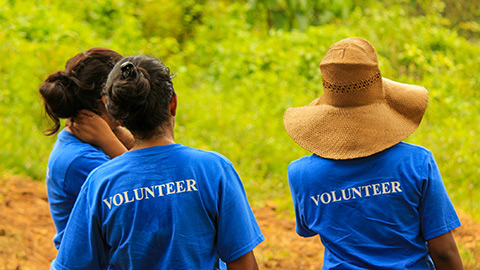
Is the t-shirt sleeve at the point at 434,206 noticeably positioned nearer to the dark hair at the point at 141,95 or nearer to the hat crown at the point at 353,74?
the hat crown at the point at 353,74

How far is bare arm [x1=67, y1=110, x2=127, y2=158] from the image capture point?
2.34 m

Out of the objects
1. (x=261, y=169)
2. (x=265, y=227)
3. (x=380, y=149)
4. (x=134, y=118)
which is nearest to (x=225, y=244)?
(x=134, y=118)

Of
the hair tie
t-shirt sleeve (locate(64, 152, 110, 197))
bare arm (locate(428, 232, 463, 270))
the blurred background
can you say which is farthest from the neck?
the blurred background

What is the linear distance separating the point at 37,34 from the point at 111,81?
5.95 m

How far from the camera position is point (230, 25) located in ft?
29.4

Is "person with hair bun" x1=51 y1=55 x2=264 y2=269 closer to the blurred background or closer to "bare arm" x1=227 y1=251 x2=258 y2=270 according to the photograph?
"bare arm" x1=227 y1=251 x2=258 y2=270

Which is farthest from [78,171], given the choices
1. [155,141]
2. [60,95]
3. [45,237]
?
[45,237]

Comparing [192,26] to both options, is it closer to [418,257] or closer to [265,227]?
[265,227]

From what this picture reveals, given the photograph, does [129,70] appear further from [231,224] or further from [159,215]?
[231,224]

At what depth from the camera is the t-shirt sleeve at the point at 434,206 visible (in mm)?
1941

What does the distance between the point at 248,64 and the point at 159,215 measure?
6492mm

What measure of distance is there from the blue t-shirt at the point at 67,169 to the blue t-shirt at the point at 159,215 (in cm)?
37

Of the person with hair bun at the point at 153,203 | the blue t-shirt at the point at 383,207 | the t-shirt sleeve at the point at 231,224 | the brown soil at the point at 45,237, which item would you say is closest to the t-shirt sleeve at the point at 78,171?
the person with hair bun at the point at 153,203

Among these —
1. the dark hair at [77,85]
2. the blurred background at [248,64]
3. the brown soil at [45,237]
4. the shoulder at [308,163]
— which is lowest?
the brown soil at [45,237]
